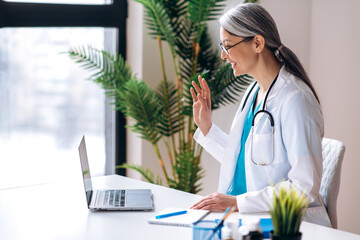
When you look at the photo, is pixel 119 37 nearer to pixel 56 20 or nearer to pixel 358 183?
pixel 56 20

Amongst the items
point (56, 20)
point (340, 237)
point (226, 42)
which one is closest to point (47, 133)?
point (56, 20)

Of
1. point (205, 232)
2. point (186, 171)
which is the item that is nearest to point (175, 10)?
point (186, 171)

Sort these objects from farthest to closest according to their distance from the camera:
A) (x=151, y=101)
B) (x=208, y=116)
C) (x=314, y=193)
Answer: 1. (x=151, y=101)
2. (x=208, y=116)
3. (x=314, y=193)

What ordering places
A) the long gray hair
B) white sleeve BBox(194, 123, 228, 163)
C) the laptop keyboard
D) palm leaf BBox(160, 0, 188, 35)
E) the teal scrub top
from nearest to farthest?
the laptop keyboard, the long gray hair, the teal scrub top, white sleeve BBox(194, 123, 228, 163), palm leaf BBox(160, 0, 188, 35)

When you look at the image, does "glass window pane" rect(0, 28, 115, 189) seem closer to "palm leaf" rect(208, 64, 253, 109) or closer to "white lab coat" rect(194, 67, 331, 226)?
"palm leaf" rect(208, 64, 253, 109)

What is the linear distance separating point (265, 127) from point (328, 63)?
172cm

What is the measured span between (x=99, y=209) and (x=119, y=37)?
7.12ft

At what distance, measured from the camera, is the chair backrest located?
229cm

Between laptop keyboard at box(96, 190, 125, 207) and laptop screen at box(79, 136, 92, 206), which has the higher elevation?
laptop screen at box(79, 136, 92, 206)

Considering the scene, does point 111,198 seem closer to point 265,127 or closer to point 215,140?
point 215,140

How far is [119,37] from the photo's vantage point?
13.2 feet

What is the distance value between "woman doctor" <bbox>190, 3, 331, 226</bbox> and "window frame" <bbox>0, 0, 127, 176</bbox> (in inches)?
65.0

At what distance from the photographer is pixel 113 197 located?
224cm

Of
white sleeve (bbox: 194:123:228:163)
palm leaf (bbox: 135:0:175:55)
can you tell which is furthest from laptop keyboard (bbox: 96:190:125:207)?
palm leaf (bbox: 135:0:175:55)
